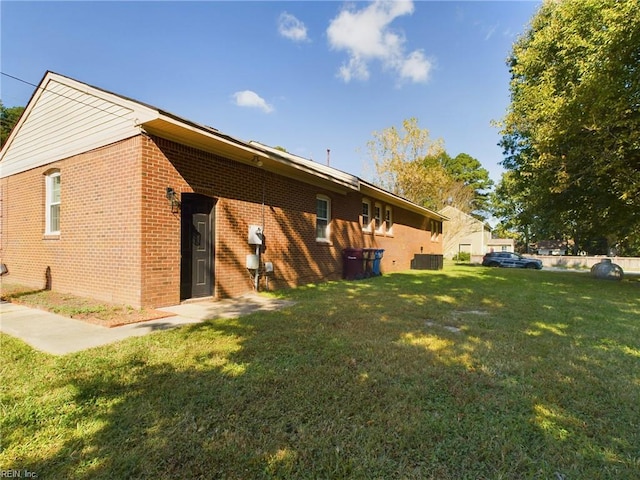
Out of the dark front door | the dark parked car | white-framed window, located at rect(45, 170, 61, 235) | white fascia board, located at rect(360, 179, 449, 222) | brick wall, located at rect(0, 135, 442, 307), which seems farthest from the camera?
the dark parked car

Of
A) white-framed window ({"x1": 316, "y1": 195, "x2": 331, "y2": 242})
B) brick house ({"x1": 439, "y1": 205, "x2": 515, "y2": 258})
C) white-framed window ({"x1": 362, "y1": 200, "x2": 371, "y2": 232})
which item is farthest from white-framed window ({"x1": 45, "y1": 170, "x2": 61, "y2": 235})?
brick house ({"x1": 439, "y1": 205, "x2": 515, "y2": 258})

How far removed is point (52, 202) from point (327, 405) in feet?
30.9

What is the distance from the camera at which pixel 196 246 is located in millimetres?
7297

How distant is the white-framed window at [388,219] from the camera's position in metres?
16.5

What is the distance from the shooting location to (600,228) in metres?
15.6

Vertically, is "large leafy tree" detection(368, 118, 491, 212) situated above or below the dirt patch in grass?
above

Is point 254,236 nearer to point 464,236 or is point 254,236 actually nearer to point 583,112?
point 583,112

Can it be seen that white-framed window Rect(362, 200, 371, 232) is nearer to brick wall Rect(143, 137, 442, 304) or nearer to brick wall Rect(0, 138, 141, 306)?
brick wall Rect(143, 137, 442, 304)

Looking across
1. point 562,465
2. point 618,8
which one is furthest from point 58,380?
point 618,8

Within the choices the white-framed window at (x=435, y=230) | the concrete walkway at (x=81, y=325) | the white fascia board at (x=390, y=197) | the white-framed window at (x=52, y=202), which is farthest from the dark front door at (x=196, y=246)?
the white-framed window at (x=435, y=230)

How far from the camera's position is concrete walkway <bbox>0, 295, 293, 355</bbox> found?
4.14 metres

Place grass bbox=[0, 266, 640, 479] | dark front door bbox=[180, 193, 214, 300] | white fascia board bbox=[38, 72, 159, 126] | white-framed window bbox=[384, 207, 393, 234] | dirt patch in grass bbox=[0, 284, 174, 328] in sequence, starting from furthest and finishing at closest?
1. white-framed window bbox=[384, 207, 393, 234]
2. dark front door bbox=[180, 193, 214, 300]
3. white fascia board bbox=[38, 72, 159, 126]
4. dirt patch in grass bbox=[0, 284, 174, 328]
5. grass bbox=[0, 266, 640, 479]

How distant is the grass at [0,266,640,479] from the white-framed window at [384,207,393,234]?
39.0ft

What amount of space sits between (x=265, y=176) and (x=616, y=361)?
7670mm
